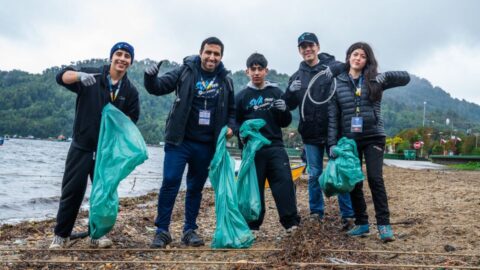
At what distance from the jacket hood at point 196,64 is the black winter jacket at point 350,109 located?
1.20 meters

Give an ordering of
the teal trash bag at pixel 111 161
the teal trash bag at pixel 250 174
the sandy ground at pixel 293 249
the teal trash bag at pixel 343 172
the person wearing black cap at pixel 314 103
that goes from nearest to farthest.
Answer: the sandy ground at pixel 293 249, the teal trash bag at pixel 111 161, the teal trash bag at pixel 343 172, the teal trash bag at pixel 250 174, the person wearing black cap at pixel 314 103

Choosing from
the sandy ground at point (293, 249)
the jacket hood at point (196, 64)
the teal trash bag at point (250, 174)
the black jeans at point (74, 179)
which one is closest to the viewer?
the sandy ground at point (293, 249)

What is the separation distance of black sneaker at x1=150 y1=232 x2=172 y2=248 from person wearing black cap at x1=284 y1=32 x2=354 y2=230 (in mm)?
1714

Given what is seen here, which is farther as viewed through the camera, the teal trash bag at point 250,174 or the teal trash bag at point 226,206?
the teal trash bag at point 250,174

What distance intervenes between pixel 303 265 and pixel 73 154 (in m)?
2.35

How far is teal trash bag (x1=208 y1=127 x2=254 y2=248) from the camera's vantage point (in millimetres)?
4062

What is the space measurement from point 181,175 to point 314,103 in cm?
171

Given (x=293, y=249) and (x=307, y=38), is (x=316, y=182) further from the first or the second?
(x=307, y=38)

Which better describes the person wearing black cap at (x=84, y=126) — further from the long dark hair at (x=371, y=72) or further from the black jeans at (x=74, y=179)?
the long dark hair at (x=371, y=72)

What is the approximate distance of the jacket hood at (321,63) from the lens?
4.92 meters

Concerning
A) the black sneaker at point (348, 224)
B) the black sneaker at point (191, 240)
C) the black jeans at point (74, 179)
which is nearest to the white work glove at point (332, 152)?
the black sneaker at point (348, 224)

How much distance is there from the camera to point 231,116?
460 centimetres

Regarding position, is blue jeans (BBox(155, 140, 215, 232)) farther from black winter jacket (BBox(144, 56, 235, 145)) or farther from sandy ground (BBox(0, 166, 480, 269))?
sandy ground (BBox(0, 166, 480, 269))

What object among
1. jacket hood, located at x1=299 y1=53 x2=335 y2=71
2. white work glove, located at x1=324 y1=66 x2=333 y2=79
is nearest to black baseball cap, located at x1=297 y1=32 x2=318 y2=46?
jacket hood, located at x1=299 y1=53 x2=335 y2=71
